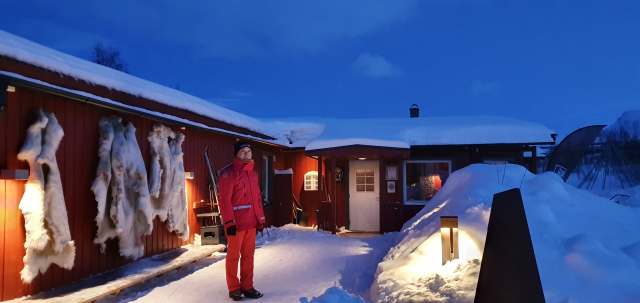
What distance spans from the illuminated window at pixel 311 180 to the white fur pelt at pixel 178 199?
5.62 m

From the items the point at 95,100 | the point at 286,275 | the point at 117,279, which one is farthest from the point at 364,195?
the point at 95,100

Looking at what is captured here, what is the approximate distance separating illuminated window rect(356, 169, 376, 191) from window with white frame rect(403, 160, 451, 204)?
3.09 ft

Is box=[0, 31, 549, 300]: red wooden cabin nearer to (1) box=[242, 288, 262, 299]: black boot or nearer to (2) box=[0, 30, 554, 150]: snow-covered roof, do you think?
(2) box=[0, 30, 554, 150]: snow-covered roof

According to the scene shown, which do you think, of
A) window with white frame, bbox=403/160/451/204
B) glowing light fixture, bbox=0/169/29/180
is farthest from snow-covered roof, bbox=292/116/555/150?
glowing light fixture, bbox=0/169/29/180

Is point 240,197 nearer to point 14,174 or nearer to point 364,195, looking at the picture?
point 14,174

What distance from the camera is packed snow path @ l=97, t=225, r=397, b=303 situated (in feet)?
14.9

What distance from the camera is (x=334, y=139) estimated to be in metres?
10.6

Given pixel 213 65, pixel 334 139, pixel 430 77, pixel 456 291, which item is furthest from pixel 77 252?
pixel 213 65

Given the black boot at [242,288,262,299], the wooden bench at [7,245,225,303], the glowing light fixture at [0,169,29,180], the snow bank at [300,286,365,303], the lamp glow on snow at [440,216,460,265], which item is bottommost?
the black boot at [242,288,262,299]

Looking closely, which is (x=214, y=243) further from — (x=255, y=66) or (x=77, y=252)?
(x=255, y=66)

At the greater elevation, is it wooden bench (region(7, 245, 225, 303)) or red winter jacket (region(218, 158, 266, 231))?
red winter jacket (region(218, 158, 266, 231))

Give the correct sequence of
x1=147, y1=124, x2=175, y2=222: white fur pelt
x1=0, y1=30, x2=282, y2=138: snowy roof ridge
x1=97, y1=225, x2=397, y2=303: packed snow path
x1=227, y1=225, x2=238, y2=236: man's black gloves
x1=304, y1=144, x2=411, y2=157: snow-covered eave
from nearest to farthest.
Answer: x1=0, y1=30, x2=282, y2=138: snowy roof ridge → x1=227, y1=225, x2=238, y2=236: man's black gloves → x1=97, y1=225, x2=397, y2=303: packed snow path → x1=147, y1=124, x2=175, y2=222: white fur pelt → x1=304, y1=144, x2=411, y2=157: snow-covered eave

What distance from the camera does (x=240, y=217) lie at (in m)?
4.46

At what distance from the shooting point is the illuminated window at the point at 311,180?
12.3m
